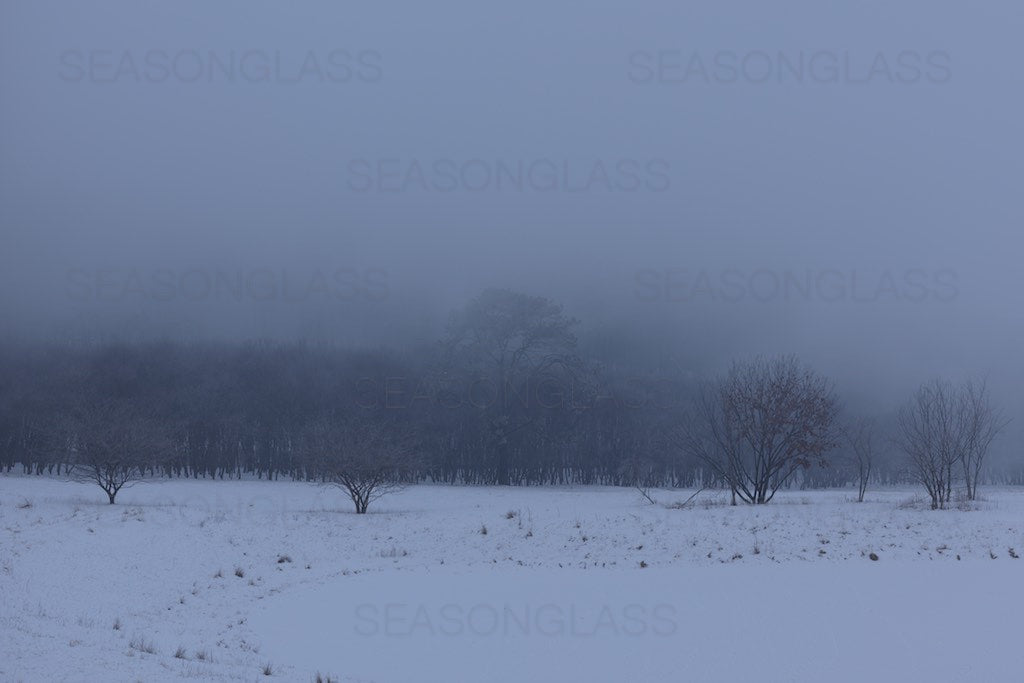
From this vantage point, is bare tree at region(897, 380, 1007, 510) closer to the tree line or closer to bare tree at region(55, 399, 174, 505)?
the tree line

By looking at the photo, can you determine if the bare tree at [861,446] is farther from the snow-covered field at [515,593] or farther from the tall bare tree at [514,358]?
the tall bare tree at [514,358]

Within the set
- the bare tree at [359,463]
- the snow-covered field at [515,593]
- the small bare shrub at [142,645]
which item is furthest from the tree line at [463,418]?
the small bare shrub at [142,645]

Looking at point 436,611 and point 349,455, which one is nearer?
point 436,611

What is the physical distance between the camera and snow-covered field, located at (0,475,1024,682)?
12312 millimetres

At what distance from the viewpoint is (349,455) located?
30609 mm

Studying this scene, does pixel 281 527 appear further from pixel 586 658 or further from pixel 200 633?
pixel 586 658

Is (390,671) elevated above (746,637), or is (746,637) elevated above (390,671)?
(746,637)

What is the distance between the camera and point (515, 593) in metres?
18.2

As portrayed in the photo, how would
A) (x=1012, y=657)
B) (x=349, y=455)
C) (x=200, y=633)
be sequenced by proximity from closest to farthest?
(x=1012, y=657)
(x=200, y=633)
(x=349, y=455)

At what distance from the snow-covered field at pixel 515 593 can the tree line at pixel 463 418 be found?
3179 millimetres

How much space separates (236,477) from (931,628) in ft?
179

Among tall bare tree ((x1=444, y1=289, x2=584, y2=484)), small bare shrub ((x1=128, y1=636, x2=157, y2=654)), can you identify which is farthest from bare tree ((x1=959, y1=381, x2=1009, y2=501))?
small bare shrub ((x1=128, y1=636, x2=157, y2=654))

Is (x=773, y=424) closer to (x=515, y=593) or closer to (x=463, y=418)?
(x=515, y=593)

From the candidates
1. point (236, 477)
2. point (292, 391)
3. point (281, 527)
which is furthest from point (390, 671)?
point (292, 391)
